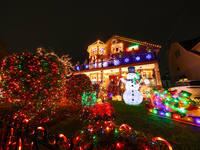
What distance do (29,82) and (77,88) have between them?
294 centimetres

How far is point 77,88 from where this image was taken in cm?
630

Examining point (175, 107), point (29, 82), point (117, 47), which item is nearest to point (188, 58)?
point (117, 47)

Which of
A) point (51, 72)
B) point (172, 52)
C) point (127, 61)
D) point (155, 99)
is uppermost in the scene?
point (172, 52)

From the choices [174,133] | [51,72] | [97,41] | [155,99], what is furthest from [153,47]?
[51,72]

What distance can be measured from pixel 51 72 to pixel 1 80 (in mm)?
A: 2268

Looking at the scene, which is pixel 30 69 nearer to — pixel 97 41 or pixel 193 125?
pixel 193 125

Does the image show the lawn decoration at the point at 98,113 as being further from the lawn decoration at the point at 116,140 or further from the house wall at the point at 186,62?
the house wall at the point at 186,62

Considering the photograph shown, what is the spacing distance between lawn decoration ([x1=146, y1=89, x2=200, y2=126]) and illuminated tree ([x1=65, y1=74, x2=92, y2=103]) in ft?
14.3

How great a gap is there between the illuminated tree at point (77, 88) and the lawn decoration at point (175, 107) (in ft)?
14.3

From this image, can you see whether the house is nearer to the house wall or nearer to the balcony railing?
the balcony railing

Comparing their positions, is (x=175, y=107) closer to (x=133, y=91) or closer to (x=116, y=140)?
(x=133, y=91)

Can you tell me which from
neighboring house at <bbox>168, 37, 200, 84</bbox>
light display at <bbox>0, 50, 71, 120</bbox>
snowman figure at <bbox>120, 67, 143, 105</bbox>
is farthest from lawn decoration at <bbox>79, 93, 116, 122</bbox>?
neighboring house at <bbox>168, 37, 200, 84</bbox>

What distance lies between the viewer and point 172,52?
18.3 metres

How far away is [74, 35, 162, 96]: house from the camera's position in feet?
36.8
